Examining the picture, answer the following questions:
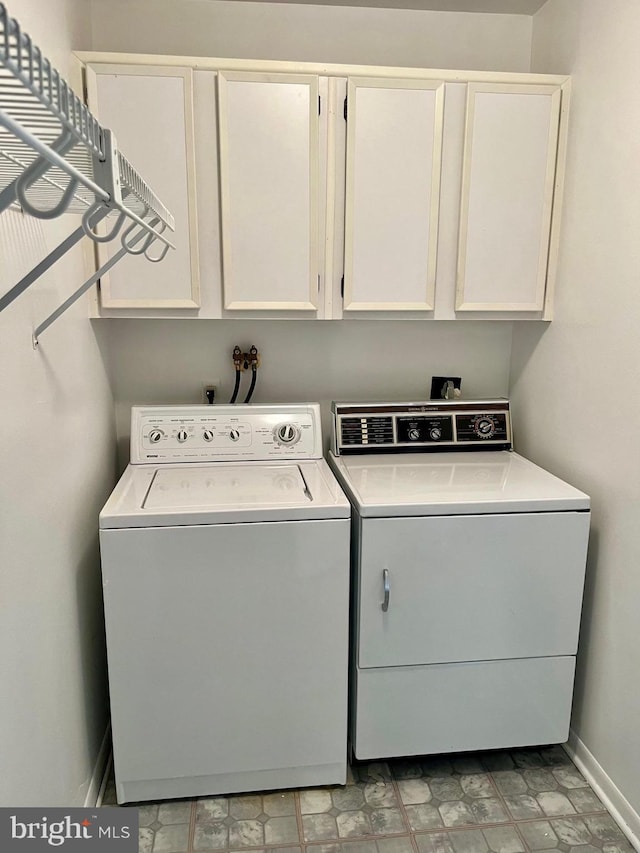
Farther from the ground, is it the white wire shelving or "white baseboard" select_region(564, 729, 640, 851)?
the white wire shelving

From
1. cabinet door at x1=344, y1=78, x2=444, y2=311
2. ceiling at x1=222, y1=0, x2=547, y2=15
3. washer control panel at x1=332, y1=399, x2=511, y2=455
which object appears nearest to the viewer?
cabinet door at x1=344, y1=78, x2=444, y2=311

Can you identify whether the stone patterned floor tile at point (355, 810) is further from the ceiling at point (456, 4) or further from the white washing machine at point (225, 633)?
the ceiling at point (456, 4)

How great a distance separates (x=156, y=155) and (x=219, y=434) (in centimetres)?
89

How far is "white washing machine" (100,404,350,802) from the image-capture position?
1.64 meters

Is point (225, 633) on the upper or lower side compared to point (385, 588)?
lower

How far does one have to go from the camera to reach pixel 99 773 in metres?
1.88

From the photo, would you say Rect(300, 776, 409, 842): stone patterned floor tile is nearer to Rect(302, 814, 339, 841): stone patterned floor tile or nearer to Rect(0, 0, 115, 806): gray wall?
Rect(302, 814, 339, 841): stone patterned floor tile

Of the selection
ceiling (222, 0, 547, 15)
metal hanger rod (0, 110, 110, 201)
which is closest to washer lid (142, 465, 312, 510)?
metal hanger rod (0, 110, 110, 201)

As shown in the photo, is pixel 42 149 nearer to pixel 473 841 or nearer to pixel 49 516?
pixel 49 516

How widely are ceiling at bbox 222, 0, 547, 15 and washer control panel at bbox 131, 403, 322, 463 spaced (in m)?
1.40

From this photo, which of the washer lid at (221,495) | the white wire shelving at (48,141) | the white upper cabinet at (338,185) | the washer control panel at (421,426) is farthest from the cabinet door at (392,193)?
the white wire shelving at (48,141)

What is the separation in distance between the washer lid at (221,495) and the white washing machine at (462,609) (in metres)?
0.12

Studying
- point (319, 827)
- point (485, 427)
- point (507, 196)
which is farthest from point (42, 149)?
point (485, 427)
